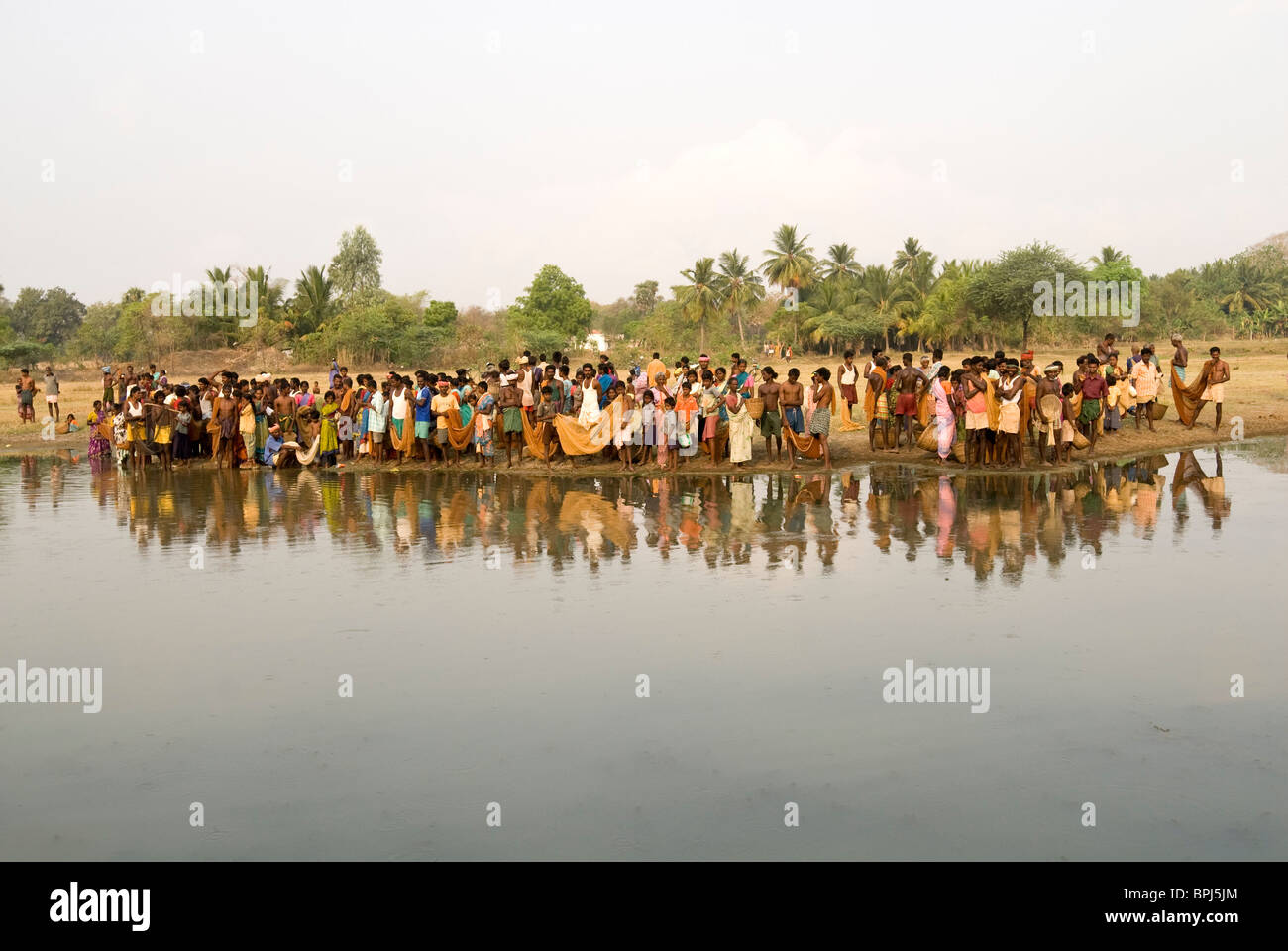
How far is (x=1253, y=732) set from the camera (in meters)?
6.78

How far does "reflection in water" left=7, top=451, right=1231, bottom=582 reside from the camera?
12.1m

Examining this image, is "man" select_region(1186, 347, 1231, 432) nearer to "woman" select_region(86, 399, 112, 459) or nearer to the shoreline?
the shoreline

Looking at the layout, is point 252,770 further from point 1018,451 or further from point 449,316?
point 449,316

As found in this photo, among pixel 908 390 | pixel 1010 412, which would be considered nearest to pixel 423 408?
pixel 908 390

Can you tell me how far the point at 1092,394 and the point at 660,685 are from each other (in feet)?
41.0

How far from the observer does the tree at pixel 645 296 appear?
3910 inches

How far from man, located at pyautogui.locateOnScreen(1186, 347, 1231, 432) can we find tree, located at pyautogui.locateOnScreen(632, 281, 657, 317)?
79.5 meters

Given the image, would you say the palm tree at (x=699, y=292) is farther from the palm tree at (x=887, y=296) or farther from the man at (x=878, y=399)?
the man at (x=878, y=399)

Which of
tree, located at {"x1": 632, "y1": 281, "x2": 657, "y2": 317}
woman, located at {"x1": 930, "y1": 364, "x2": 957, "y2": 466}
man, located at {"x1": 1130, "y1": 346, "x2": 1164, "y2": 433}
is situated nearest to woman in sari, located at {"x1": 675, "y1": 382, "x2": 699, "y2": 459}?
woman, located at {"x1": 930, "y1": 364, "x2": 957, "y2": 466}

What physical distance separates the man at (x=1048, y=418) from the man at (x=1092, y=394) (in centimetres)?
91

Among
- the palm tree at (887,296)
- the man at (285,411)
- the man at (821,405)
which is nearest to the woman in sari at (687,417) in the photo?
the man at (821,405)

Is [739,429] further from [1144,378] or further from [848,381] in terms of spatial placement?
[1144,378]

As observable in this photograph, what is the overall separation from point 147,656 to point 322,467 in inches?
476
